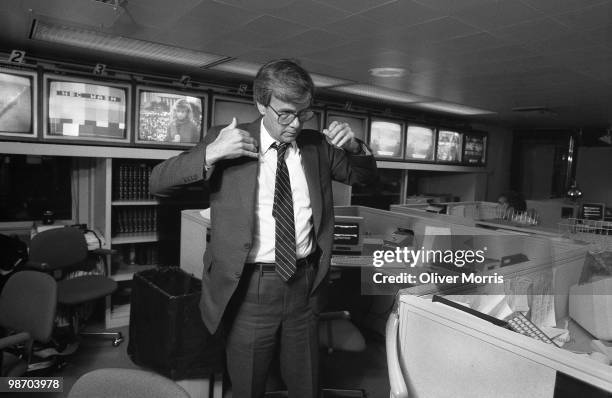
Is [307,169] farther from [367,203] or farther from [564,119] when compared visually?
[564,119]

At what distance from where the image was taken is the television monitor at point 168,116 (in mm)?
3396

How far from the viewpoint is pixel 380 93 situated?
4504 mm

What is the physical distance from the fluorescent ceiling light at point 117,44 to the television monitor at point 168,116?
0.28 metres

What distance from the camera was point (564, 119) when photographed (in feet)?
19.8

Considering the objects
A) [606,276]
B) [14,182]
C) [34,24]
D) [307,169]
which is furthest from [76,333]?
[606,276]

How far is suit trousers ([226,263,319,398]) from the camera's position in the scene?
1.40 meters

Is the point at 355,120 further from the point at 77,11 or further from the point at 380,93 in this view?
the point at 77,11

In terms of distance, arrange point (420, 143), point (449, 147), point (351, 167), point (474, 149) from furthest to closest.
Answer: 1. point (474, 149)
2. point (449, 147)
3. point (420, 143)
4. point (351, 167)

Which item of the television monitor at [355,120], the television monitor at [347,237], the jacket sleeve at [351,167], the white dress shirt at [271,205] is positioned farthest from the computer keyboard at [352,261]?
the television monitor at [355,120]

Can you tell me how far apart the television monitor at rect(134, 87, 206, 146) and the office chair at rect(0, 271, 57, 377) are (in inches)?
63.0

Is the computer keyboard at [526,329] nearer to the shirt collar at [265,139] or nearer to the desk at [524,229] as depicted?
the shirt collar at [265,139]

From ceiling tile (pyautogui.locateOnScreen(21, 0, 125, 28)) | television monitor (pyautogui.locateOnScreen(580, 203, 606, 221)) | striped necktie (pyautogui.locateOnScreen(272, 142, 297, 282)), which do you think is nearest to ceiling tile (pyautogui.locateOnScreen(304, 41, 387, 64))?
ceiling tile (pyautogui.locateOnScreen(21, 0, 125, 28))

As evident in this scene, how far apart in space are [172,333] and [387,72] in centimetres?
255

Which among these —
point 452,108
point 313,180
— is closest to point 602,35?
point 313,180
